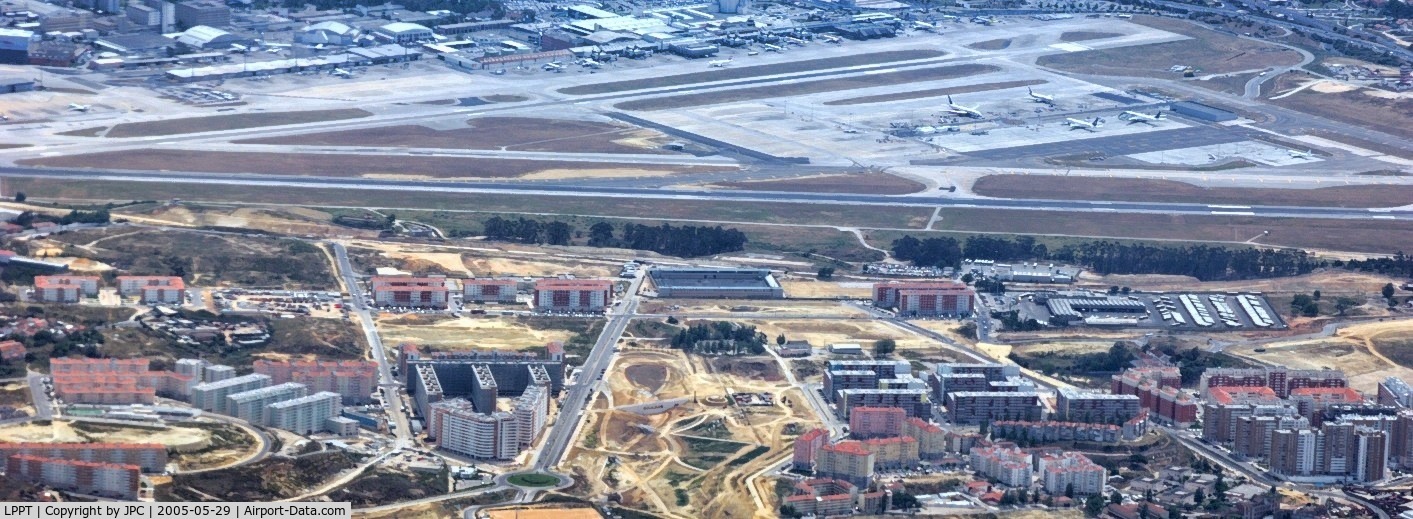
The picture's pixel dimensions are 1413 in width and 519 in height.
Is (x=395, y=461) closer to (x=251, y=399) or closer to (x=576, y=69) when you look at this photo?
(x=251, y=399)

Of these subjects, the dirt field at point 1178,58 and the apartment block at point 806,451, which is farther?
the dirt field at point 1178,58

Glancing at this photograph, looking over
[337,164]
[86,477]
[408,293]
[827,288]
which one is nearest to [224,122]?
[337,164]

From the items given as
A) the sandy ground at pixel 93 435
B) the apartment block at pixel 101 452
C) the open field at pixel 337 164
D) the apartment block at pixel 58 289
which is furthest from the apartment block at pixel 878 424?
the open field at pixel 337 164

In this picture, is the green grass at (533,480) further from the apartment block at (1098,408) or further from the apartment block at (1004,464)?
the apartment block at (1098,408)

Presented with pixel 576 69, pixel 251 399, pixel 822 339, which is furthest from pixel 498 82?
pixel 251 399

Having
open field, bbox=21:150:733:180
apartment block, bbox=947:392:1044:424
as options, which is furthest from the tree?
open field, bbox=21:150:733:180
